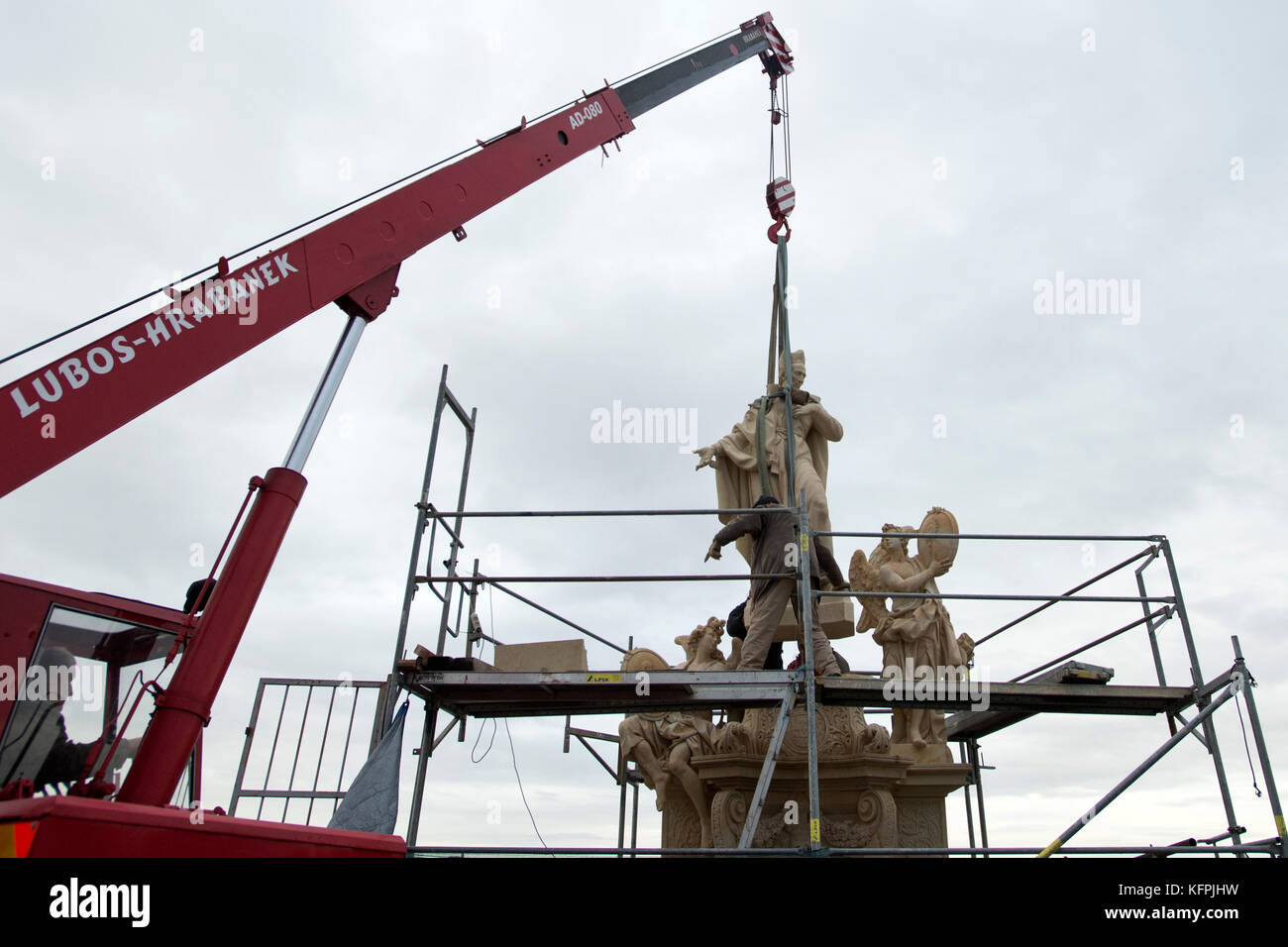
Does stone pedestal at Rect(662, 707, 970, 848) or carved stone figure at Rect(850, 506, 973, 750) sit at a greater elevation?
carved stone figure at Rect(850, 506, 973, 750)

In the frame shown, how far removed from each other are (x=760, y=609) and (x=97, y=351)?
4590 mm

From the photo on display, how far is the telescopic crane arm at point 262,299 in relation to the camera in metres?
4.59

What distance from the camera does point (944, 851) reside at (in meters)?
5.46

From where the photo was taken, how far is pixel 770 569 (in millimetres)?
7219

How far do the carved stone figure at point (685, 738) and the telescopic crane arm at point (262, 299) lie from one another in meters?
4.13

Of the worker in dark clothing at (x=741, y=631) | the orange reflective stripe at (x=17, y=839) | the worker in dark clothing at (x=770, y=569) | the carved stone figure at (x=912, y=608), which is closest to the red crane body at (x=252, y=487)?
the orange reflective stripe at (x=17, y=839)

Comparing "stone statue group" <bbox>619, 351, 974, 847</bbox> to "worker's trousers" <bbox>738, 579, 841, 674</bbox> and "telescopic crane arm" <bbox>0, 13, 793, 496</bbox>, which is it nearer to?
"worker's trousers" <bbox>738, 579, 841, 674</bbox>

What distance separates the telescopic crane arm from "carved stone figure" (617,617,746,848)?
413cm

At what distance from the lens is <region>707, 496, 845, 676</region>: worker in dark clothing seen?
23.4ft

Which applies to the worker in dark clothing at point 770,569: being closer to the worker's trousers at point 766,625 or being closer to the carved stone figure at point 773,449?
the worker's trousers at point 766,625

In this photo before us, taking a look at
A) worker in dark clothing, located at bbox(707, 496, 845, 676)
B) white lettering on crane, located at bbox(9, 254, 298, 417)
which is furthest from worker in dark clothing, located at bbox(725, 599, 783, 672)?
white lettering on crane, located at bbox(9, 254, 298, 417)

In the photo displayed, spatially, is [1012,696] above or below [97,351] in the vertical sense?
below

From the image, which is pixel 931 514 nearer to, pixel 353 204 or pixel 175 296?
pixel 353 204

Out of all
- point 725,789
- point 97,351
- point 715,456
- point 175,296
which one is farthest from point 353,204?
point 725,789
